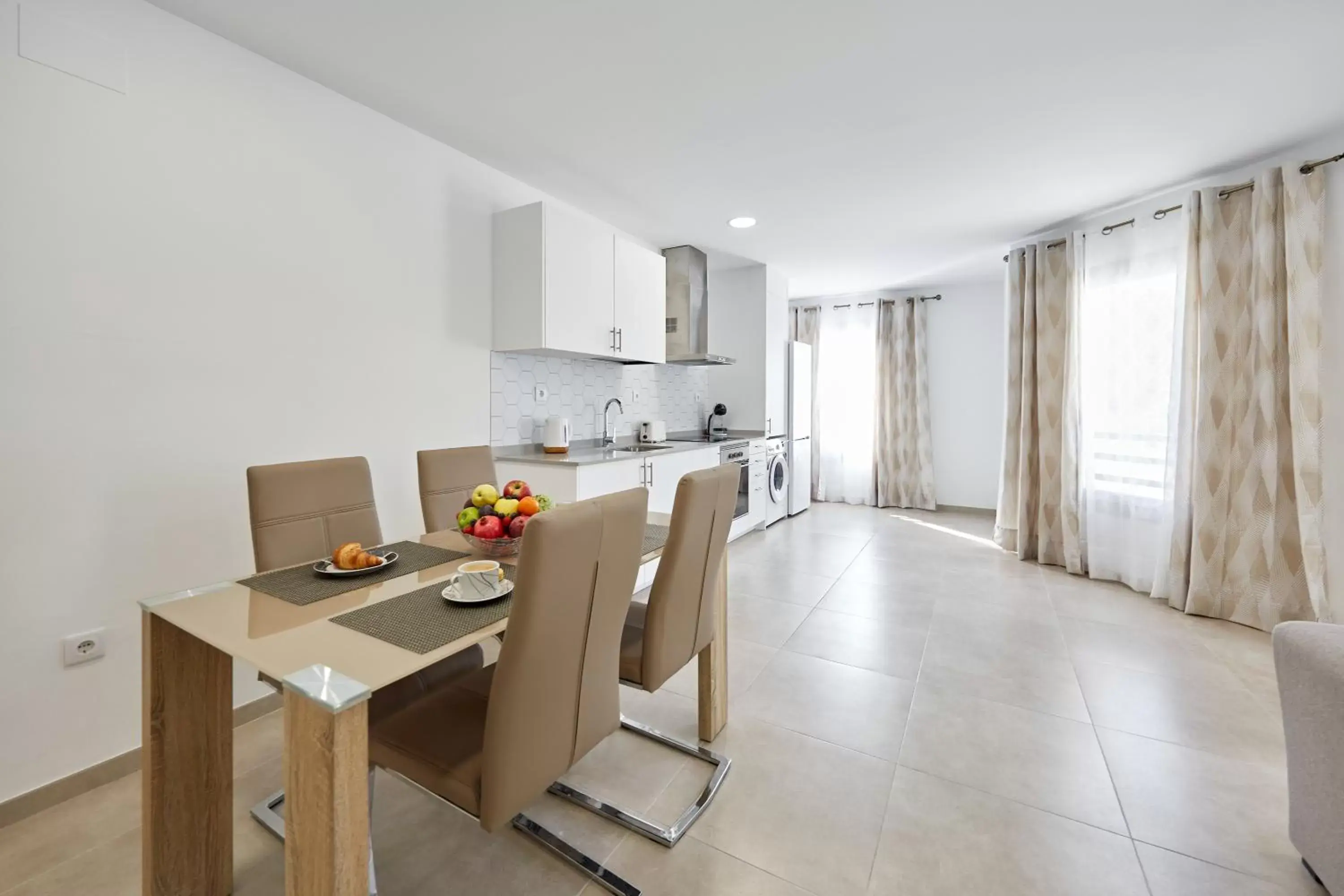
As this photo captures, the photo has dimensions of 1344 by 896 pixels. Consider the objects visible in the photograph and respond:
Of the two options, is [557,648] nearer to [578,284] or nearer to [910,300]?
[578,284]

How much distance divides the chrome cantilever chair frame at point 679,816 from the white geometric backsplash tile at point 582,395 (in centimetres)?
193

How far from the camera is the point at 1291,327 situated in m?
2.72

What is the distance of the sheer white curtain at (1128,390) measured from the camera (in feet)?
10.8

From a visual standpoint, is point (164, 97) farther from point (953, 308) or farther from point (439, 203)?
point (953, 308)

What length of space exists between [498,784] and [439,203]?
2.71 metres

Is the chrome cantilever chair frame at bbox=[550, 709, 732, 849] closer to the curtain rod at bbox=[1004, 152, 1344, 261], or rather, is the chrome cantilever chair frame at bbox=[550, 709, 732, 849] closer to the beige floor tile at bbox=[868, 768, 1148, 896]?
the beige floor tile at bbox=[868, 768, 1148, 896]

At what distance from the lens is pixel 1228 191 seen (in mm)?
2955

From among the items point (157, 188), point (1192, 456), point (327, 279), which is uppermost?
point (157, 188)

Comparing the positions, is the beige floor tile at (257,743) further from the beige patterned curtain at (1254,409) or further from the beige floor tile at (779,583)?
the beige patterned curtain at (1254,409)

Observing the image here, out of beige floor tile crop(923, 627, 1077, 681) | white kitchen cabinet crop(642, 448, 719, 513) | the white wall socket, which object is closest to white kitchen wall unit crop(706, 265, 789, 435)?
white kitchen cabinet crop(642, 448, 719, 513)

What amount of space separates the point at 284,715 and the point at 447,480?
147cm

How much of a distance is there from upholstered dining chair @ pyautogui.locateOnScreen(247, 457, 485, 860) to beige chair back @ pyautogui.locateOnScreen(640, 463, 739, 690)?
1.81 feet

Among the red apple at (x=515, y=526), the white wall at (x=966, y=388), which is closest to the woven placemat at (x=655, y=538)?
the red apple at (x=515, y=526)

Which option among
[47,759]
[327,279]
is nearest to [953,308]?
[327,279]
